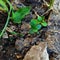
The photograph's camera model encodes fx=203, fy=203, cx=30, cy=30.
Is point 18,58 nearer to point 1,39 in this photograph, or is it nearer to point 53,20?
point 1,39

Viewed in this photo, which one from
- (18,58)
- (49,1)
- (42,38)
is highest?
(49,1)

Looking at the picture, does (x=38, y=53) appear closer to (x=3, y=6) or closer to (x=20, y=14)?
(x=20, y=14)

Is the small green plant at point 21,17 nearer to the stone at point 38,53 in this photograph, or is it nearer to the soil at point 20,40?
the soil at point 20,40

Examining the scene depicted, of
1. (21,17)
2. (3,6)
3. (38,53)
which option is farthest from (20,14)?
(38,53)

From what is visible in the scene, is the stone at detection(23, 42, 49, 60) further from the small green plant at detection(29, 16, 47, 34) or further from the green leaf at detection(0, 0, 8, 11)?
the green leaf at detection(0, 0, 8, 11)

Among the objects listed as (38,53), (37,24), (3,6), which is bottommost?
(38,53)

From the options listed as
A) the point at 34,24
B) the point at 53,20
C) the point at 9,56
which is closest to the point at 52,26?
the point at 53,20
